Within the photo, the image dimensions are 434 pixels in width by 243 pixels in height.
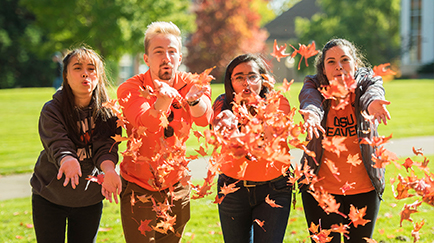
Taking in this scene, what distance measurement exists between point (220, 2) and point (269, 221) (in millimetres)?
32536

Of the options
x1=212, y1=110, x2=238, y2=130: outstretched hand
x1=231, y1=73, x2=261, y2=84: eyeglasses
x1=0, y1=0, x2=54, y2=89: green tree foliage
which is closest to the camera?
x1=212, y1=110, x2=238, y2=130: outstretched hand

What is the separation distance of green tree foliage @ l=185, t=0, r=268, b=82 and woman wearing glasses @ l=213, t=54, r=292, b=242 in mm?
30201

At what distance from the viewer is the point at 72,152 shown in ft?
9.33

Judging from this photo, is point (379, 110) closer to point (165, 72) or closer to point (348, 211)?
point (348, 211)

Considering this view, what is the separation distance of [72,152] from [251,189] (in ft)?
3.98

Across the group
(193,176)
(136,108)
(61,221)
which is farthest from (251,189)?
(193,176)

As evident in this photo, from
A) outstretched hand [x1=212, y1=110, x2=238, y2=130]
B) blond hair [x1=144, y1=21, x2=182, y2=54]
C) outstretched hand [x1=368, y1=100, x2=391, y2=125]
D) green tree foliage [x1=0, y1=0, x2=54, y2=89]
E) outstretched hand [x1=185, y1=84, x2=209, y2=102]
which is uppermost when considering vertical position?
green tree foliage [x1=0, y1=0, x2=54, y2=89]

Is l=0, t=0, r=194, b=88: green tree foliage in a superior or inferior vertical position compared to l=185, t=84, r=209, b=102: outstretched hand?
superior

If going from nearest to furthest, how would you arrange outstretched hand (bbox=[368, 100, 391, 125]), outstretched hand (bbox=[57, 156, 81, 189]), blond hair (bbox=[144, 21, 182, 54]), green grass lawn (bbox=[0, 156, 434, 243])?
outstretched hand (bbox=[368, 100, 391, 125]) → outstretched hand (bbox=[57, 156, 81, 189]) → blond hair (bbox=[144, 21, 182, 54]) → green grass lawn (bbox=[0, 156, 434, 243])

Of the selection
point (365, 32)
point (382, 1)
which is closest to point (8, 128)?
point (365, 32)

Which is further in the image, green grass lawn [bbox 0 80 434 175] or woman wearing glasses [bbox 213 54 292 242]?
green grass lawn [bbox 0 80 434 175]

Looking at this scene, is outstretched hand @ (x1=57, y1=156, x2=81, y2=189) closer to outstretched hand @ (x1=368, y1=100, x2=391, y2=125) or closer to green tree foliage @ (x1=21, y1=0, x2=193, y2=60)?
outstretched hand @ (x1=368, y1=100, x2=391, y2=125)

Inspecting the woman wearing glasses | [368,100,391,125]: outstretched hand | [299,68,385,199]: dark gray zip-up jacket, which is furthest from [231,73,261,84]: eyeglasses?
[368,100,391,125]: outstretched hand

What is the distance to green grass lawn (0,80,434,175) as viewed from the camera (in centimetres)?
1002
